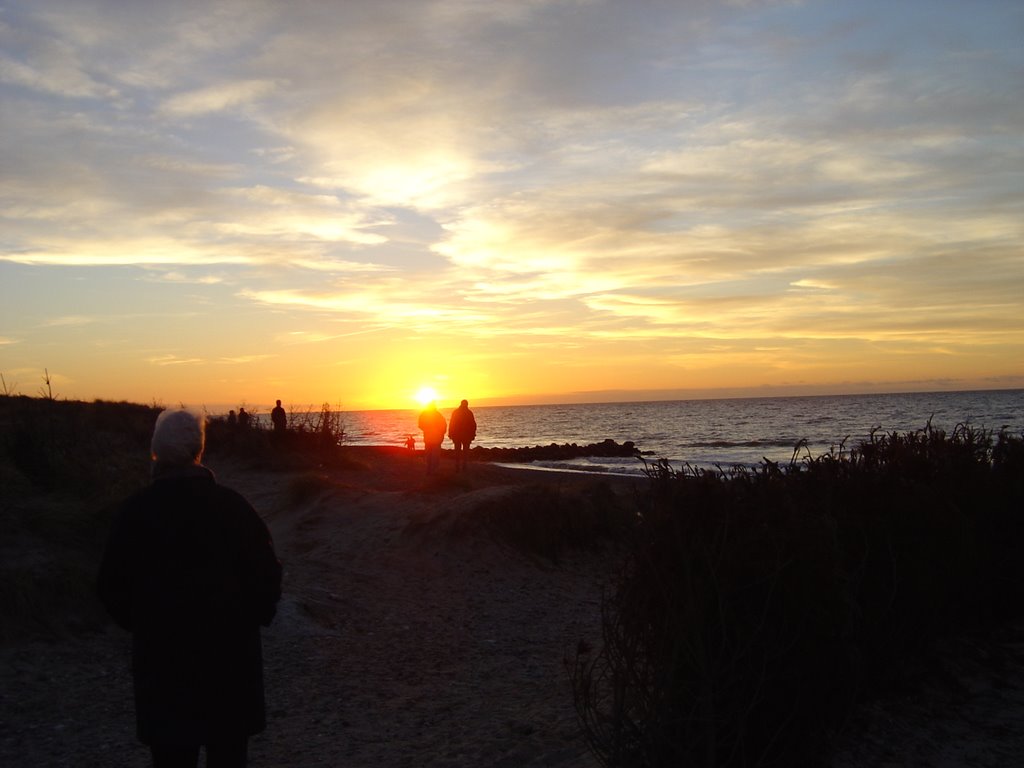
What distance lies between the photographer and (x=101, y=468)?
39.1 feet

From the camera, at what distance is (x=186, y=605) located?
357 cm

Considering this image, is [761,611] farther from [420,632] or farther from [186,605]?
[420,632]

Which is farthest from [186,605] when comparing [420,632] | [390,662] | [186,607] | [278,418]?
[278,418]

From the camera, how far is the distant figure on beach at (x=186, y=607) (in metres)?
3.55

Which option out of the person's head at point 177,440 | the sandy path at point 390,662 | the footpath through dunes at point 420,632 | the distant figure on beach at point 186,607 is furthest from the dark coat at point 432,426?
the distant figure on beach at point 186,607

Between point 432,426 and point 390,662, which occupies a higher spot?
point 432,426

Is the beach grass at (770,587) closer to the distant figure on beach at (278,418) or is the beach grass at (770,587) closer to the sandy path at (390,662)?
the sandy path at (390,662)

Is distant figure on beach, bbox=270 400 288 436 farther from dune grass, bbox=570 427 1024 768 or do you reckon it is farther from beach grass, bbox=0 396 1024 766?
dune grass, bbox=570 427 1024 768

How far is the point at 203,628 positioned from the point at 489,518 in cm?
892

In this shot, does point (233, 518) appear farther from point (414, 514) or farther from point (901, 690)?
point (414, 514)

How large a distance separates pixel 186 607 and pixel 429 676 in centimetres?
430

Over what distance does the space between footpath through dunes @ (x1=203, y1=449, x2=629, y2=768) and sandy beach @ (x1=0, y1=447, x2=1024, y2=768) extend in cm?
2

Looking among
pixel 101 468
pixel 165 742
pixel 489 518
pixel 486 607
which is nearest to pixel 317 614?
pixel 486 607

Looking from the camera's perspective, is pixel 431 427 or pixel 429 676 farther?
pixel 431 427
